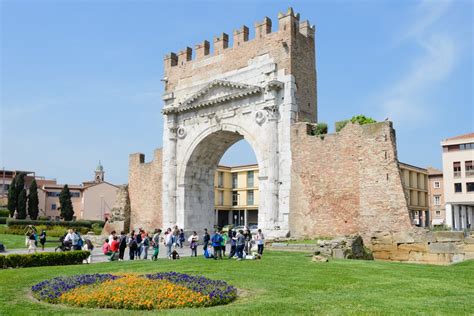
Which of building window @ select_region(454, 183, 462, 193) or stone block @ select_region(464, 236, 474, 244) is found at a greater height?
building window @ select_region(454, 183, 462, 193)

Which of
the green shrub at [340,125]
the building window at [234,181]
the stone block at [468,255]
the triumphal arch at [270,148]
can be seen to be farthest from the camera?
the building window at [234,181]

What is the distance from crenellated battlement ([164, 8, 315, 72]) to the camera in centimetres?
2541

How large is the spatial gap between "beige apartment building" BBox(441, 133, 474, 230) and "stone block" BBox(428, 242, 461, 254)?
92.6ft

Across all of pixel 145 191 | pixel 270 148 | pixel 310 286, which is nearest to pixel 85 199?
pixel 145 191

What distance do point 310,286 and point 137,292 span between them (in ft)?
13.1

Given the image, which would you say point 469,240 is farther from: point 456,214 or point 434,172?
point 434,172

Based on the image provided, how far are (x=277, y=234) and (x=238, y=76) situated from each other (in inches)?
354

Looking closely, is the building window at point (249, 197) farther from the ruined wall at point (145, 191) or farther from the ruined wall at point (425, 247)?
the ruined wall at point (425, 247)

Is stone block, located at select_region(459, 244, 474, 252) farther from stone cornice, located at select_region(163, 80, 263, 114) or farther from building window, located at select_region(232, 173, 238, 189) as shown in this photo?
building window, located at select_region(232, 173, 238, 189)

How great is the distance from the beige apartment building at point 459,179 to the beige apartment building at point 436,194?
1262 cm

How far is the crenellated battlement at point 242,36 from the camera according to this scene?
83.4ft

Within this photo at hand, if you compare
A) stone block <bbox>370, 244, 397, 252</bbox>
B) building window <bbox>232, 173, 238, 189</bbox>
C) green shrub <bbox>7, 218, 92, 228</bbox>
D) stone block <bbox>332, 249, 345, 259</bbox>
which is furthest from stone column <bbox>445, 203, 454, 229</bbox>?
green shrub <bbox>7, 218, 92, 228</bbox>

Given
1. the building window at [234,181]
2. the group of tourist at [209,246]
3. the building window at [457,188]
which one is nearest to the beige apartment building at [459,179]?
the building window at [457,188]

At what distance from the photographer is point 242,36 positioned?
27547 mm
